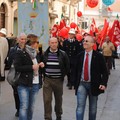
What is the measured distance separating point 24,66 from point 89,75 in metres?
1.06

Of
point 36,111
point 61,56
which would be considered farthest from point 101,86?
point 36,111

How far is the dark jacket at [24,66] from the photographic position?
249 inches

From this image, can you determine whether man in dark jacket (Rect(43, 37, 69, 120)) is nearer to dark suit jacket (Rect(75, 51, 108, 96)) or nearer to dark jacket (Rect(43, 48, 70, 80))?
dark jacket (Rect(43, 48, 70, 80))

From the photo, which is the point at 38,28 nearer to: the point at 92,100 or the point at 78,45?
the point at 78,45

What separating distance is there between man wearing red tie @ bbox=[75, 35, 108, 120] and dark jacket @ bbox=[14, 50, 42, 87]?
2.55 ft

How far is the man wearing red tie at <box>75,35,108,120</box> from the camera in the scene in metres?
6.38

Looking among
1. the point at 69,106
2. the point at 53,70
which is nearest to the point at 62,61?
the point at 53,70

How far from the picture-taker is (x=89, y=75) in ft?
20.9

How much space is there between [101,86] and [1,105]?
3.34 metres

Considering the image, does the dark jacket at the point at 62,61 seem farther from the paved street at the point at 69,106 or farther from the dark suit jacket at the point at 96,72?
the paved street at the point at 69,106

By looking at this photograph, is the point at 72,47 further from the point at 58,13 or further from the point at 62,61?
the point at 58,13

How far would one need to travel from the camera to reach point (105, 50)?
17641 millimetres

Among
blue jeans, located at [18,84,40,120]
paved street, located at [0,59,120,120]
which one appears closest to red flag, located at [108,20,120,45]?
paved street, located at [0,59,120,120]

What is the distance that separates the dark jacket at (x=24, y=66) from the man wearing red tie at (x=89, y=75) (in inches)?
30.6
